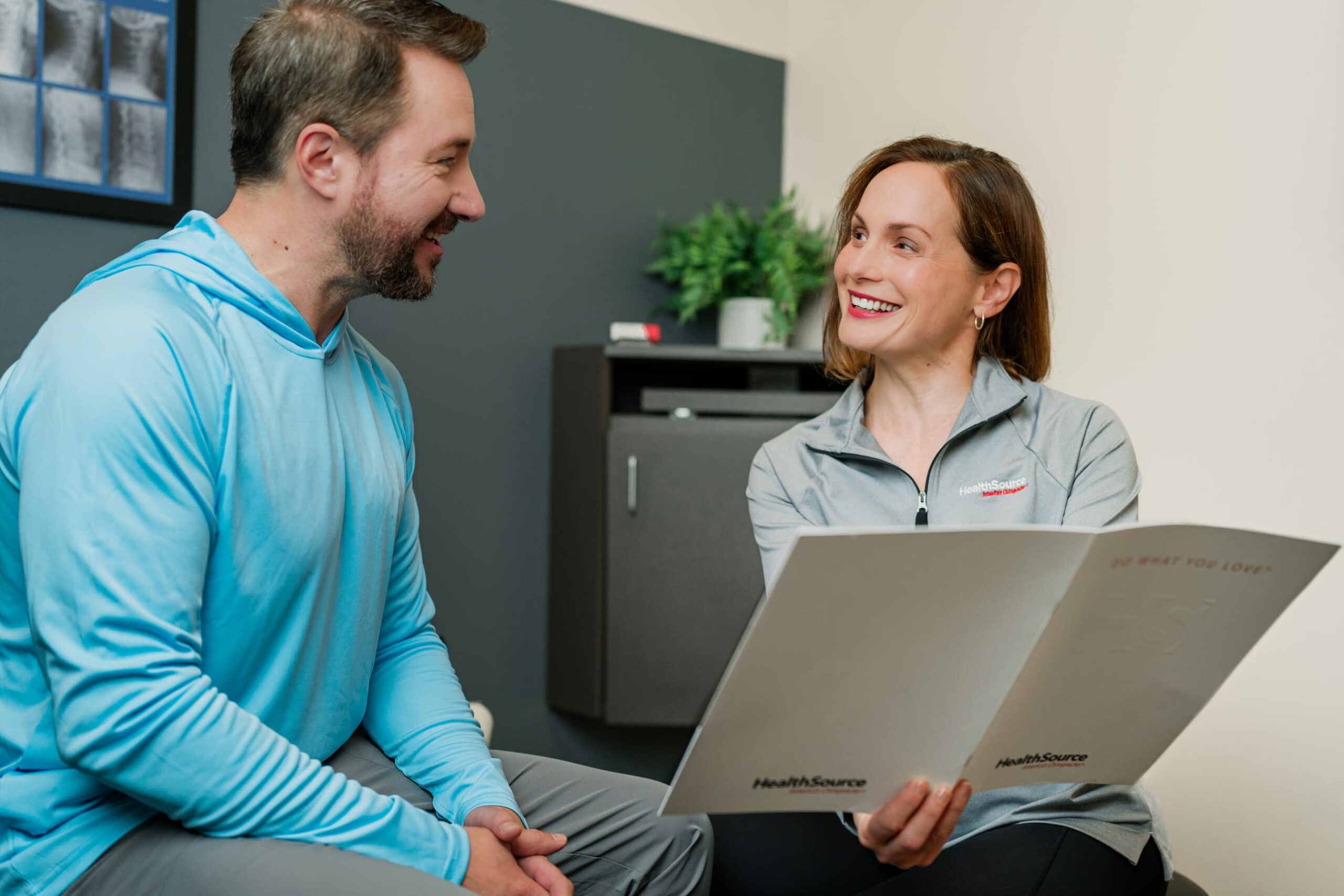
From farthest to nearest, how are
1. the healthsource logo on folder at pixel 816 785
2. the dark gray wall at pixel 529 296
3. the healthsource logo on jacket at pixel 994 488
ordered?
the dark gray wall at pixel 529 296 < the healthsource logo on jacket at pixel 994 488 < the healthsource logo on folder at pixel 816 785

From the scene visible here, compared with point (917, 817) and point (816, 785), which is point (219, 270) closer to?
point (816, 785)

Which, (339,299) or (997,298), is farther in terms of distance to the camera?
(997,298)

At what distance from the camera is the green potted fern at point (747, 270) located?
3000 millimetres

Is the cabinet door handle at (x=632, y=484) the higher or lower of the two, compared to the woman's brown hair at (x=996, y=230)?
lower

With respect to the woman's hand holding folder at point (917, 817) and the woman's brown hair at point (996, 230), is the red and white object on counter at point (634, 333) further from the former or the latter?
the woman's hand holding folder at point (917, 817)

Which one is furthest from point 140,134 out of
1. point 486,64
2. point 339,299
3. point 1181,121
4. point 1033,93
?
point 1181,121

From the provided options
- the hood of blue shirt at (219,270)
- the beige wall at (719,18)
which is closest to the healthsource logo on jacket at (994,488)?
the hood of blue shirt at (219,270)

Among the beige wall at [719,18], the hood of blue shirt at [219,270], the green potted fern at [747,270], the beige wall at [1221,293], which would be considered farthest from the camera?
the beige wall at [719,18]

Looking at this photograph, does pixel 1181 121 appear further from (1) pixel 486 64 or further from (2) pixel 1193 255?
(1) pixel 486 64

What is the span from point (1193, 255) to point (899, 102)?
97 cm

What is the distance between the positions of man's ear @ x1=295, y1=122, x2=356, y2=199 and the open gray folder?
0.72 meters

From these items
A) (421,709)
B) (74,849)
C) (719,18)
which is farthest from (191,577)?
(719,18)

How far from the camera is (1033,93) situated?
2.73m

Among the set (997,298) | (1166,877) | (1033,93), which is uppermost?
(1033,93)
